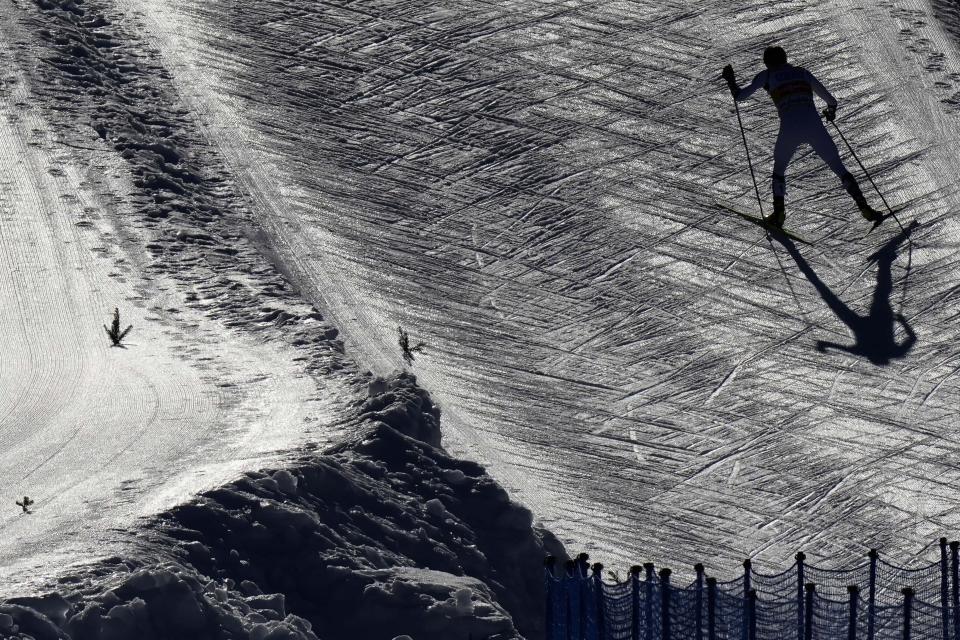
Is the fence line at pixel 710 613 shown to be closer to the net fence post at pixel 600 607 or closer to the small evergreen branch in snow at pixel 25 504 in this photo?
the net fence post at pixel 600 607

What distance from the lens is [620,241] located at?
38.8ft

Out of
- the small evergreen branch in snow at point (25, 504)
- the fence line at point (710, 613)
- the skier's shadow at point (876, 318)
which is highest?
the small evergreen branch in snow at point (25, 504)

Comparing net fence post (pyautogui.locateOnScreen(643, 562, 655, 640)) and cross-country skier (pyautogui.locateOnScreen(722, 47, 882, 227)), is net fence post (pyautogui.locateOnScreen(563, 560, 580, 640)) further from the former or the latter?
cross-country skier (pyautogui.locateOnScreen(722, 47, 882, 227))

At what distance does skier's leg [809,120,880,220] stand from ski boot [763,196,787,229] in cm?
42

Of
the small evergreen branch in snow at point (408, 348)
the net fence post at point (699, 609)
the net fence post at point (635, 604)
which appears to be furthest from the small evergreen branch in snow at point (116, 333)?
the net fence post at point (699, 609)

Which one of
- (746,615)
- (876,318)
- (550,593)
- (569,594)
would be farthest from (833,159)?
(746,615)

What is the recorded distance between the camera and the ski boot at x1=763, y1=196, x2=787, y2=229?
11.8 m

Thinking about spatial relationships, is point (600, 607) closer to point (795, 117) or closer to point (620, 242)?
point (620, 242)

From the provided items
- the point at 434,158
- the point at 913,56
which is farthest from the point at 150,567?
the point at 913,56

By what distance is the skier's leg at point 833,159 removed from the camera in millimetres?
11617

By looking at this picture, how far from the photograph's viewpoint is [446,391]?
9.75 m

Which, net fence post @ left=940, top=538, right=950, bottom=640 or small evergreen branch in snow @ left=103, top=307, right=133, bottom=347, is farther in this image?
small evergreen branch in snow @ left=103, top=307, right=133, bottom=347

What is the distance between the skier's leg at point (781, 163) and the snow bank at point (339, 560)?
4306 millimetres

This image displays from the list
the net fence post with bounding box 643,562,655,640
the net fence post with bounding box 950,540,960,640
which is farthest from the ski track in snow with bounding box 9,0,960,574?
the net fence post with bounding box 643,562,655,640
